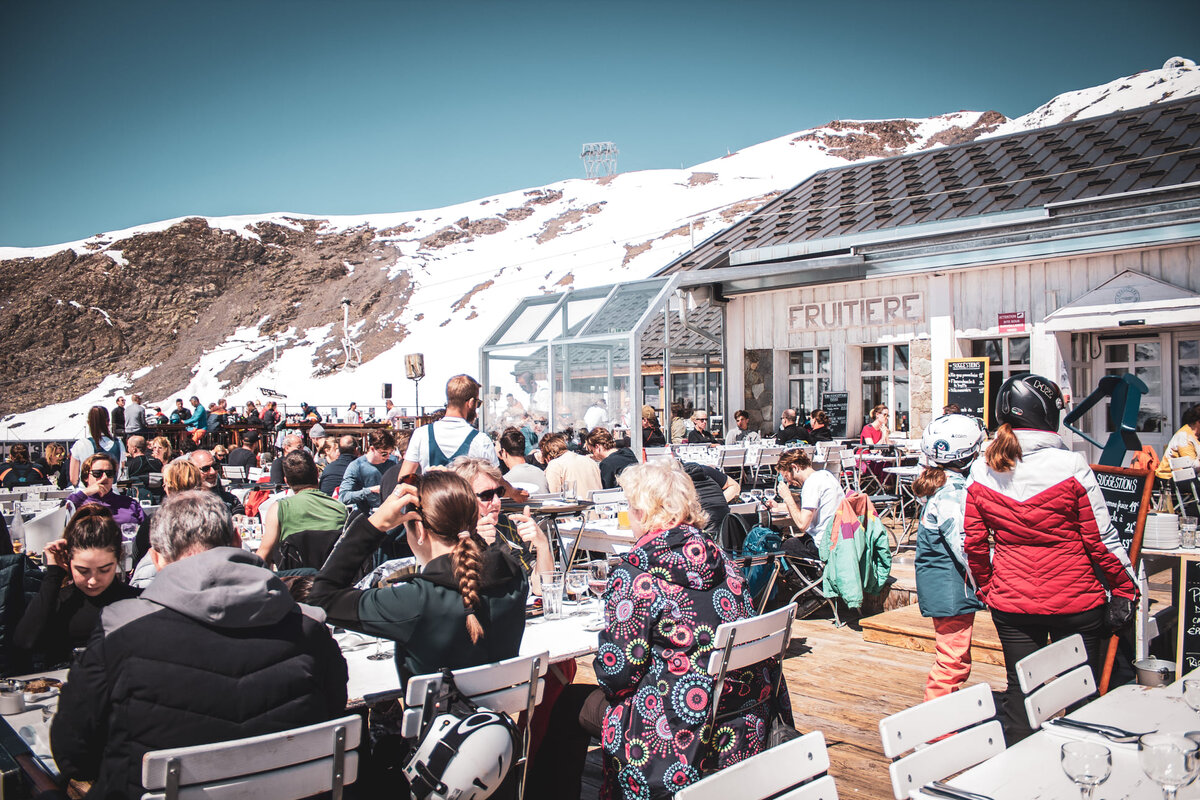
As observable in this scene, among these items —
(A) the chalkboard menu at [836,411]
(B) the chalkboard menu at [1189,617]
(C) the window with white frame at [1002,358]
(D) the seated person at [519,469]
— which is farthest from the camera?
(A) the chalkboard menu at [836,411]

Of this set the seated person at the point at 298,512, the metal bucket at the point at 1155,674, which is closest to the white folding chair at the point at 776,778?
the metal bucket at the point at 1155,674

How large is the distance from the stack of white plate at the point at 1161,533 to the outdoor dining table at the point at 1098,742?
2.26 meters

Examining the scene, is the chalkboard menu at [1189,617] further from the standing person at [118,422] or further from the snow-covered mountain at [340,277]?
the snow-covered mountain at [340,277]

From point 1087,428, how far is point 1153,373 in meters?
1.01

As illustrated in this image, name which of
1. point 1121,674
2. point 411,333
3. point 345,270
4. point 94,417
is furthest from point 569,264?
point 1121,674

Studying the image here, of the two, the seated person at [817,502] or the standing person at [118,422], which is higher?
the standing person at [118,422]

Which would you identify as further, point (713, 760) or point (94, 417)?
point (94, 417)

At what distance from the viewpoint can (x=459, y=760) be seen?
2.17 meters

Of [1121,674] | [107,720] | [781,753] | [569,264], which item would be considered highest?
[569,264]

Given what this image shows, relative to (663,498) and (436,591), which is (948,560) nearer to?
(663,498)

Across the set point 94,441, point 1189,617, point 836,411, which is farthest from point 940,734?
point 836,411

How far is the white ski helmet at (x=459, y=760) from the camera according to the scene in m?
2.16

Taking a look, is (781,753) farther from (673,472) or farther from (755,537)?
(755,537)

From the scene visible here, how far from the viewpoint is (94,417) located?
7852mm
